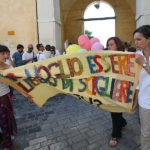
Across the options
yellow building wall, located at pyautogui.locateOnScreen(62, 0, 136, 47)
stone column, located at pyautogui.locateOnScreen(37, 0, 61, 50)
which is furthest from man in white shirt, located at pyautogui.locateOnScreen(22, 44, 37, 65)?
yellow building wall, located at pyautogui.locateOnScreen(62, 0, 136, 47)

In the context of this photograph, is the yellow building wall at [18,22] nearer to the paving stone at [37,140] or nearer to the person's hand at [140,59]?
the paving stone at [37,140]

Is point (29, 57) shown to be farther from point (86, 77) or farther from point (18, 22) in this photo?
point (86, 77)

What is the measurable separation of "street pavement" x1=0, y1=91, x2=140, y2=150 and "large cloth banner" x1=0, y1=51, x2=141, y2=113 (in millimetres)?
870

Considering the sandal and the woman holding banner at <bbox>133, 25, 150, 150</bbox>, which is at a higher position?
the woman holding banner at <bbox>133, 25, 150, 150</bbox>

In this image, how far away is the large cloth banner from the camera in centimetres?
234

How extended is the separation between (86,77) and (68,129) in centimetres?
147

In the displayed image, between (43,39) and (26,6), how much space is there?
6.46 feet

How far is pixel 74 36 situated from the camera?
14578 millimetres

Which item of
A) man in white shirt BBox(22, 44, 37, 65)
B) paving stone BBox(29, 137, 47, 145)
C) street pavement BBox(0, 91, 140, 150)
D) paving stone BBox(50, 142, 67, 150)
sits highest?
man in white shirt BBox(22, 44, 37, 65)

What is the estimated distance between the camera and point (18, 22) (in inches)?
348

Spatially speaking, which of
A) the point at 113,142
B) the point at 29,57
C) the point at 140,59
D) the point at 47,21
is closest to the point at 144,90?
the point at 140,59

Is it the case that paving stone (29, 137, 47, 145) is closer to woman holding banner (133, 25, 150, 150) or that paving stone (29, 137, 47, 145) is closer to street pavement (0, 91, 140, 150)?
street pavement (0, 91, 140, 150)

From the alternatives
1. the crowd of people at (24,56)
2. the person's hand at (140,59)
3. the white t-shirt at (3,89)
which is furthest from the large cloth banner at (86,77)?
the crowd of people at (24,56)

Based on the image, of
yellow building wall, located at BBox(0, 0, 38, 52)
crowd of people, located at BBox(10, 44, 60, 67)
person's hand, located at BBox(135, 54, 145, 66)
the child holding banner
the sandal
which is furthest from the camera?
yellow building wall, located at BBox(0, 0, 38, 52)
